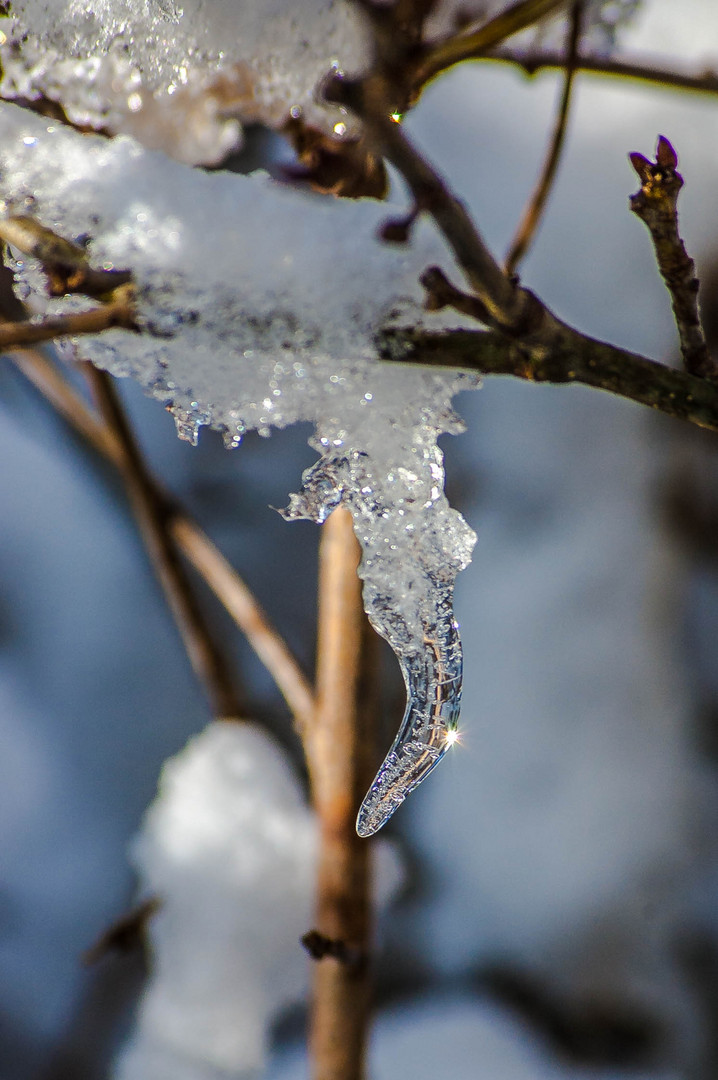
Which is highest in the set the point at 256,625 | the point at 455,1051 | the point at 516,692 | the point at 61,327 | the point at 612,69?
the point at 612,69

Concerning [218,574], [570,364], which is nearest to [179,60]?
[570,364]

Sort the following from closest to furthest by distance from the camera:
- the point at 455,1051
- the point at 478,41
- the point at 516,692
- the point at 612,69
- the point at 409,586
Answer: the point at 409,586 < the point at 478,41 < the point at 612,69 < the point at 455,1051 < the point at 516,692

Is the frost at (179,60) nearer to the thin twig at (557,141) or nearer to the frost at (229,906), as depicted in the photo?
the thin twig at (557,141)

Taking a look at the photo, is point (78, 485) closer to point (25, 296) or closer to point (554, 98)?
point (25, 296)

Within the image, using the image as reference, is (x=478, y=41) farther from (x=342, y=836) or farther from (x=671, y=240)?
(x=342, y=836)

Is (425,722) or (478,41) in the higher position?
(478,41)

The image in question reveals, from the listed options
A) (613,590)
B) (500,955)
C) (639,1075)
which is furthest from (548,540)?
(639,1075)

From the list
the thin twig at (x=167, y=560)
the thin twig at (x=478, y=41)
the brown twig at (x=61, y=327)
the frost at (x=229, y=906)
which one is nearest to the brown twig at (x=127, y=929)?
the frost at (x=229, y=906)
